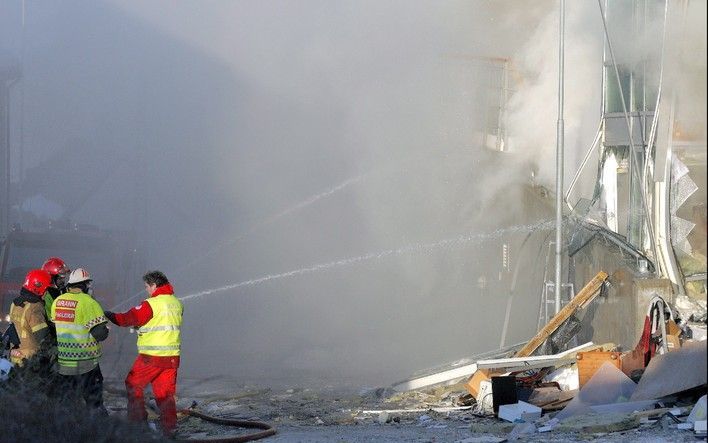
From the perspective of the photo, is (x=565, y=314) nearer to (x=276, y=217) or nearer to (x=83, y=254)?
(x=83, y=254)

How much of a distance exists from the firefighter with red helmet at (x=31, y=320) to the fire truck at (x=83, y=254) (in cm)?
637

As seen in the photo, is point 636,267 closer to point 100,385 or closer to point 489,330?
point 100,385

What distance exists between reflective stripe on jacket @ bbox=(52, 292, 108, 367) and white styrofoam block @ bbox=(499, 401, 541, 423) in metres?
3.26

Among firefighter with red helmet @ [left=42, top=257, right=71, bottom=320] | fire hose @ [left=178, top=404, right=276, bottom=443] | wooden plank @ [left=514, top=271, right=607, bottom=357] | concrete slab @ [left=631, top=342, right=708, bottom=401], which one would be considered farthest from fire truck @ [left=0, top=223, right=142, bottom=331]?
concrete slab @ [left=631, top=342, right=708, bottom=401]

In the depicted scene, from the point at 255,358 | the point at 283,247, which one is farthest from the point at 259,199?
the point at 255,358

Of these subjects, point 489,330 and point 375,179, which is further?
point 375,179

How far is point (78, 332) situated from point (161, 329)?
618mm

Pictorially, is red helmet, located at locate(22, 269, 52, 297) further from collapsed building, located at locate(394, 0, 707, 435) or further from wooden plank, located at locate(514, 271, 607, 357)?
wooden plank, located at locate(514, 271, 607, 357)

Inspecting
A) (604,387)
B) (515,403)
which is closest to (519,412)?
(515,403)

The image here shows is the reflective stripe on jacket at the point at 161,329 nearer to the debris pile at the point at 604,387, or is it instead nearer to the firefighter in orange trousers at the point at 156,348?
the firefighter in orange trousers at the point at 156,348

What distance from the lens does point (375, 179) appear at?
22.0 m

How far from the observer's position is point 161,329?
7754mm

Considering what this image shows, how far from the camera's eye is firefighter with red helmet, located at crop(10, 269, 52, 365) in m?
8.36

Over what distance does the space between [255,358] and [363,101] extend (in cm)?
609
